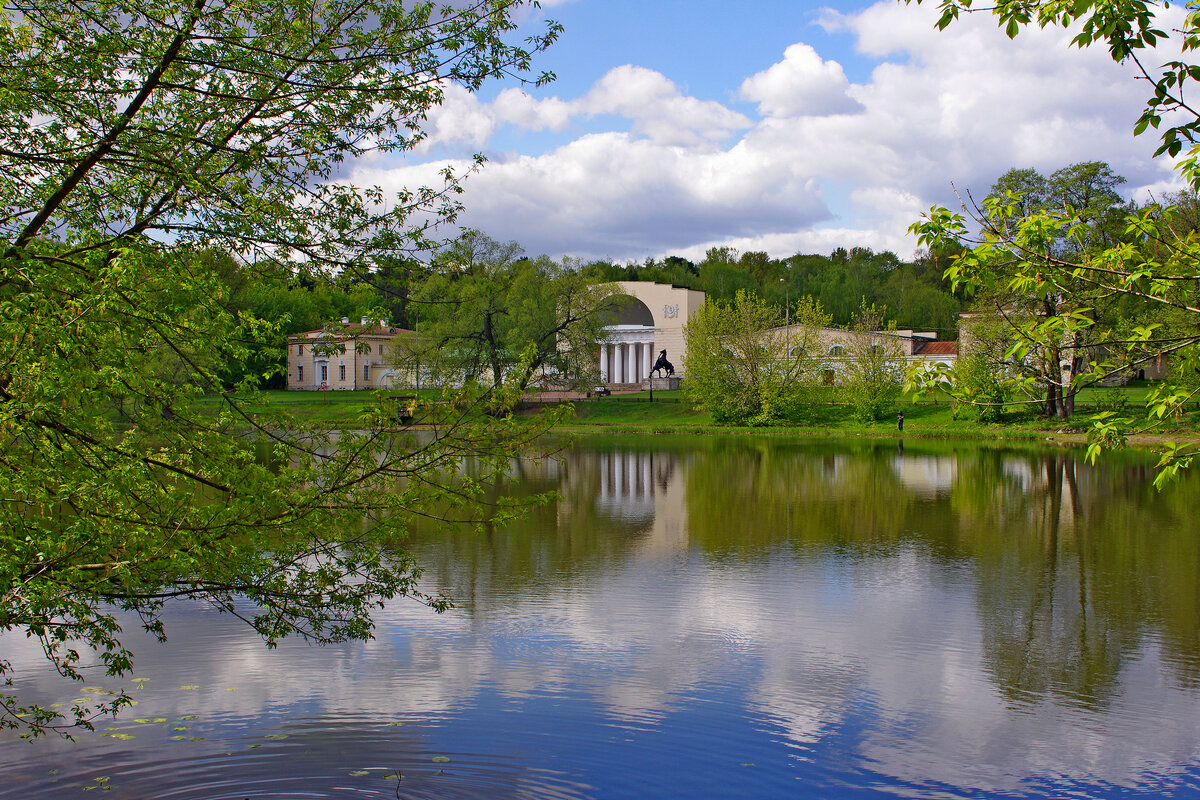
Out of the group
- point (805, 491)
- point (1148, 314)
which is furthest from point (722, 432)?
point (805, 491)

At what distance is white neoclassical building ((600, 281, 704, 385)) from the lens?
8512 cm

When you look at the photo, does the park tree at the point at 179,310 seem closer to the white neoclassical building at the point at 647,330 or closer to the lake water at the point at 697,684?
the lake water at the point at 697,684

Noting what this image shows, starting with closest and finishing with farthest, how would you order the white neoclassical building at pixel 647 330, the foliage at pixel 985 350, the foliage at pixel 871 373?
the foliage at pixel 985 350 → the foliage at pixel 871 373 → the white neoclassical building at pixel 647 330

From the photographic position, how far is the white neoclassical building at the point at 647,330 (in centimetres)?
8512

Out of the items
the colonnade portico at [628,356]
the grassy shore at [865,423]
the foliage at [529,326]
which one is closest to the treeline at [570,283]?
the foliage at [529,326]

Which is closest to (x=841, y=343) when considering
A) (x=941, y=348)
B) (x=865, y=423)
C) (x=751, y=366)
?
(x=751, y=366)

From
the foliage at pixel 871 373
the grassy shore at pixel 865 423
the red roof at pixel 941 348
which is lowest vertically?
the grassy shore at pixel 865 423

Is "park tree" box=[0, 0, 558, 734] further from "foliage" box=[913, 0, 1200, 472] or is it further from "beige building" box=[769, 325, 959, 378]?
"beige building" box=[769, 325, 959, 378]

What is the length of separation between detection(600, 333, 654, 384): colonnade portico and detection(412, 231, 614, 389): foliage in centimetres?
2794

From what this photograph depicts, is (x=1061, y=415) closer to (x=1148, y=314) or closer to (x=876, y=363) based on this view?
(x=1148, y=314)

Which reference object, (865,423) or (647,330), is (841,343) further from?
(647,330)

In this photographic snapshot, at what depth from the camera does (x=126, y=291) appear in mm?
5762

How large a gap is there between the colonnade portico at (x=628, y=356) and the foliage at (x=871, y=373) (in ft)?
107

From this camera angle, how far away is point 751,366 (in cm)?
5597
